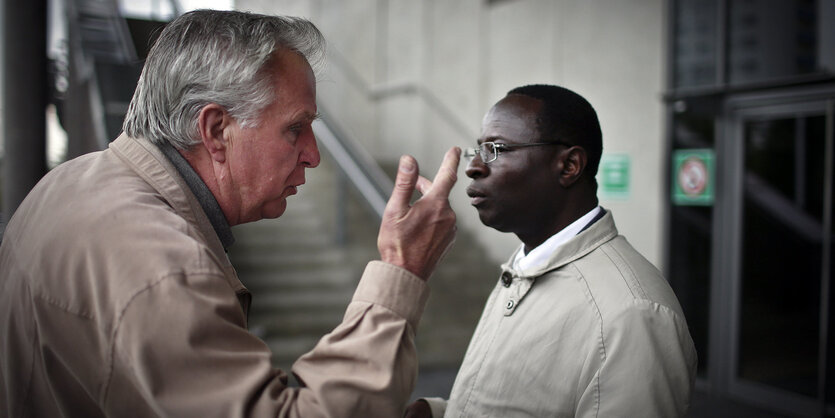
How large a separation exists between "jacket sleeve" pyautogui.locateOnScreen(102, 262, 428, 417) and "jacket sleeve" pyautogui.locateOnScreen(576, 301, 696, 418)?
0.49 metres

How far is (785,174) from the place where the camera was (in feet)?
16.4

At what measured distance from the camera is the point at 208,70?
123 cm

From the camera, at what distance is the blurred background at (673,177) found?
4805mm

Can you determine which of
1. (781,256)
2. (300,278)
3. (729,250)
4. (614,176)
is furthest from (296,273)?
(781,256)

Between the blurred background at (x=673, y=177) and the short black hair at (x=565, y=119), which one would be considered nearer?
the short black hair at (x=565, y=119)

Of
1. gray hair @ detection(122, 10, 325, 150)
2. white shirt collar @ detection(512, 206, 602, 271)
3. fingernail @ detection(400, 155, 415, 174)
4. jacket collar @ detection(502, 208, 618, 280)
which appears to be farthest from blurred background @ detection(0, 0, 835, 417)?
fingernail @ detection(400, 155, 415, 174)

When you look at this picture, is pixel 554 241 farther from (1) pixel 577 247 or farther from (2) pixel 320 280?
(2) pixel 320 280

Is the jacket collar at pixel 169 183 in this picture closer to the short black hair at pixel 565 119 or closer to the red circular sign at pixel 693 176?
the short black hair at pixel 565 119

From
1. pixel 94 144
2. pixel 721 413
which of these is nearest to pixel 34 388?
pixel 94 144

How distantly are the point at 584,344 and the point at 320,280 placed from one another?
446cm

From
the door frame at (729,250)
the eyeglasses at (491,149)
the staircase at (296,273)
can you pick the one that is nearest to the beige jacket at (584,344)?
the eyeglasses at (491,149)

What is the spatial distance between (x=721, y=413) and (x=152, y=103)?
478 cm

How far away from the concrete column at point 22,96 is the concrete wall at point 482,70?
124 centimetres

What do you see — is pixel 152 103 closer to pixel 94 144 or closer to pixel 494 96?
pixel 94 144
